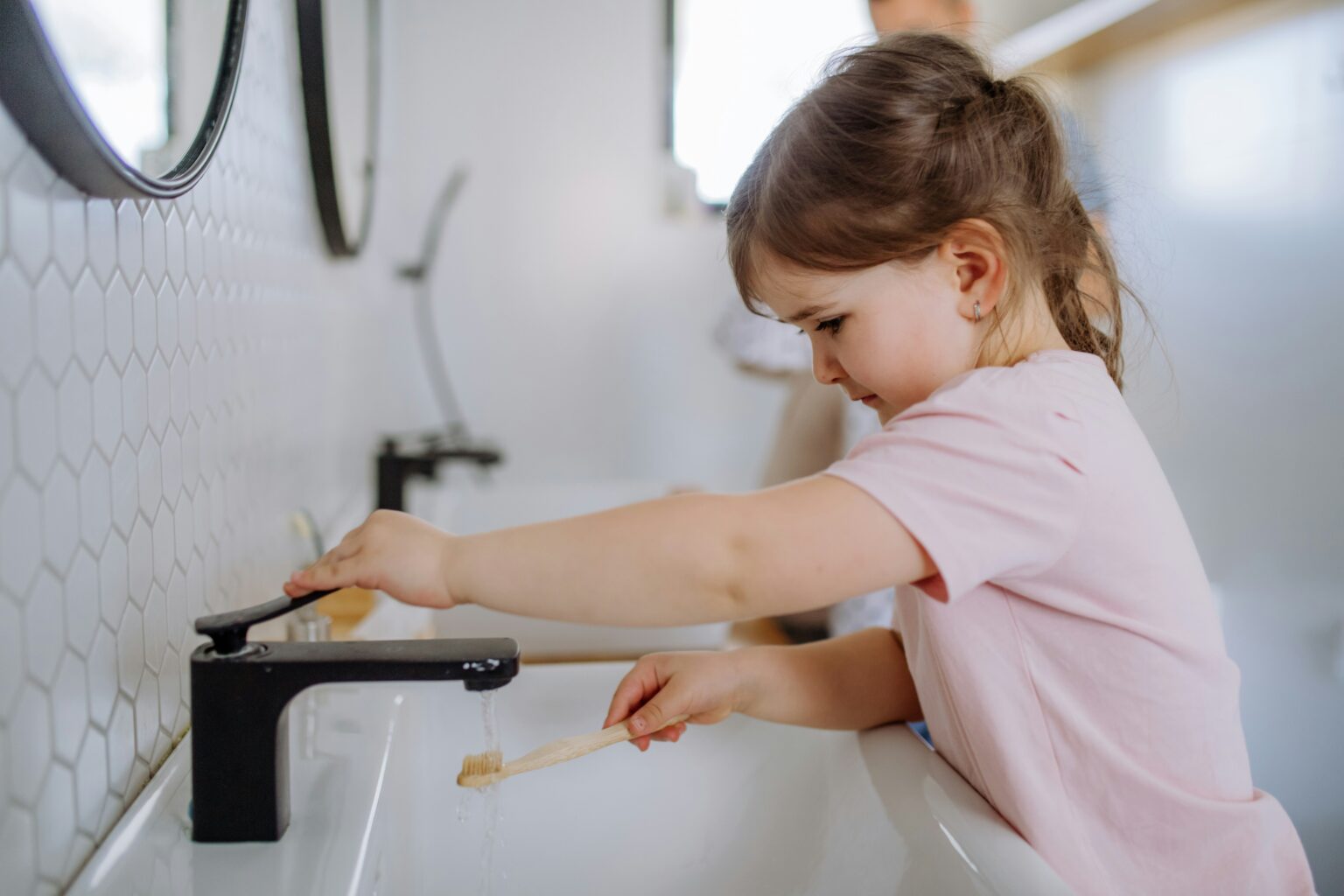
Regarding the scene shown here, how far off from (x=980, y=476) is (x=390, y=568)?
12.2 inches

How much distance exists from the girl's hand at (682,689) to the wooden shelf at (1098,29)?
0.94 metres

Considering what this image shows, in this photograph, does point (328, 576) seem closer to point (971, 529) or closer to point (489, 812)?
point (489, 812)

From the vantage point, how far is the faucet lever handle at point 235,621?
513mm

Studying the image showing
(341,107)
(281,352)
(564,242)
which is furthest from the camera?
(564,242)

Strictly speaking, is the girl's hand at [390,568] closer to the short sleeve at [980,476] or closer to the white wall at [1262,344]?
the short sleeve at [980,476]

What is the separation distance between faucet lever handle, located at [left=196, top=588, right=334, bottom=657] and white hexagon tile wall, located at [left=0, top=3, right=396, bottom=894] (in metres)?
0.05

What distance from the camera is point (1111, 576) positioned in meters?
0.61

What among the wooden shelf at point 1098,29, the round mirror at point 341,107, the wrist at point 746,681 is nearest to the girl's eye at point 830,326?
the wrist at point 746,681

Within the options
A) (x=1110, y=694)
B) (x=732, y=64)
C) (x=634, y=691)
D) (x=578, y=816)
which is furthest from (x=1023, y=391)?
(x=732, y=64)

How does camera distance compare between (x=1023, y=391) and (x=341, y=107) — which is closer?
(x=1023, y=391)

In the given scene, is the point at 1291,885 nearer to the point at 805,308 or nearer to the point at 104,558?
the point at 805,308

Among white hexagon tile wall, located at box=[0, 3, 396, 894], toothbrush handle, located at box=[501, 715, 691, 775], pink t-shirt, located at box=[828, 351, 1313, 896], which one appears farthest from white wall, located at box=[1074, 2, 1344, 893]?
white hexagon tile wall, located at box=[0, 3, 396, 894]

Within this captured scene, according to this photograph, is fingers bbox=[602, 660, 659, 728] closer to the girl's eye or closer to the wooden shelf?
the girl's eye

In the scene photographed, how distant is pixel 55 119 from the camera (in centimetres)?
41
